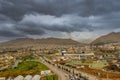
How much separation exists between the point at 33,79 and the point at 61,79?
9.19 metres

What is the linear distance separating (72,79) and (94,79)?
7.29m

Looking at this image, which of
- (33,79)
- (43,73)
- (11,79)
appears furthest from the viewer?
(43,73)

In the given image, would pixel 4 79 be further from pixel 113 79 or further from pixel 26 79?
pixel 113 79

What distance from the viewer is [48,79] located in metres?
69.0

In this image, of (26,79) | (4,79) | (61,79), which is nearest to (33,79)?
(26,79)

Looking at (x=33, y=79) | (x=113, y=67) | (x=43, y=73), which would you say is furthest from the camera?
(x=113, y=67)

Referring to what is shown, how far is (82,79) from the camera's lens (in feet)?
223

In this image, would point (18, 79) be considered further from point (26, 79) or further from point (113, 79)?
point (113, 79)

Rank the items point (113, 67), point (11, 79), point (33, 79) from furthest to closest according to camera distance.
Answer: point (113, 67)
point (11, 79)
point (33, 79)

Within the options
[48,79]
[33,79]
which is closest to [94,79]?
[48,79]

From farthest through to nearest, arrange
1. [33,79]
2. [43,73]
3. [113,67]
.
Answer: [113,67]
[43,73]
[33,79]

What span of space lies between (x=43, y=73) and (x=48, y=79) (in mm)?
12984

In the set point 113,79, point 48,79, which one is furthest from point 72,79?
point 113,79

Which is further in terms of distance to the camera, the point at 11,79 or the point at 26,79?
the point at 11,79
